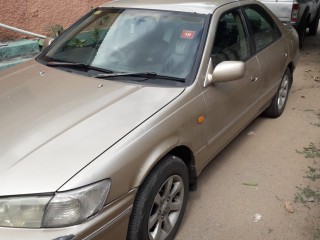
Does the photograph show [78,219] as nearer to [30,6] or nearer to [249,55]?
[249,55]

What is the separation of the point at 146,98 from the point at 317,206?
69.7 inches

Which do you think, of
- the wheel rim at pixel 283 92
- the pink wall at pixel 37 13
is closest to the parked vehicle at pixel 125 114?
the wheel rim at pixel 283 92

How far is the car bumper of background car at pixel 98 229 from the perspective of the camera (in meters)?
1.77

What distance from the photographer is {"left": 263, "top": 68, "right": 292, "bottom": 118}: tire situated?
4.65 m

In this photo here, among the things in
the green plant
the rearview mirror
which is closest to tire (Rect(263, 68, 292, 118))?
the rearview mirror

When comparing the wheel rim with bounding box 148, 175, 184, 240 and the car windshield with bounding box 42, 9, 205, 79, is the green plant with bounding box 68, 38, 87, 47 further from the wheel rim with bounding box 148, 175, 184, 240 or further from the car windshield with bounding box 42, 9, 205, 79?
the wheel rim with bounding box 148, 175, 184, 240

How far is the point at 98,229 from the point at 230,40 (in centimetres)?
215

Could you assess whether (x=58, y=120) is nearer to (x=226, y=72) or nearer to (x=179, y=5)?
(x=226, y=72)

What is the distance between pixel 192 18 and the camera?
10.2ft

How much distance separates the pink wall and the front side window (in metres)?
3.69

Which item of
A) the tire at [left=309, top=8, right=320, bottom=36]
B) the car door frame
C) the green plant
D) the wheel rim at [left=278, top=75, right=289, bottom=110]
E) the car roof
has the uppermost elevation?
the car roof

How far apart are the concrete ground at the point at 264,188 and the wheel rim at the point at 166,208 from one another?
23 centimetres

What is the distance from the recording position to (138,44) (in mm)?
3053

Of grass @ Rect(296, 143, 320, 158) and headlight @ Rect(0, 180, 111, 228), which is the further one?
grass @ Rect(296, 143, 320, 158)
